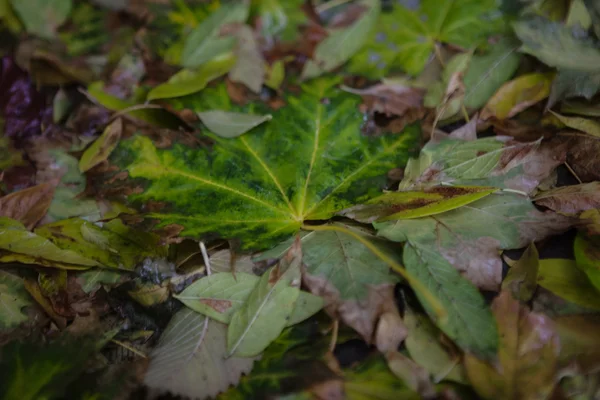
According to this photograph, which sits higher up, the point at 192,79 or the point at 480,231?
the point at 192,79

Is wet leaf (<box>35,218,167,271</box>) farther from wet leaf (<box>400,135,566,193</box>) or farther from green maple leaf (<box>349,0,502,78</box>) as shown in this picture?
green maple leaf (<box>349,0,502,78</box>)

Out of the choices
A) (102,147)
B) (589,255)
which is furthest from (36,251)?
(589,255)

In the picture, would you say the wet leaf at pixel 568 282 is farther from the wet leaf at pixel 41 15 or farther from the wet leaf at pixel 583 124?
the wet leaf at pixel 41 15

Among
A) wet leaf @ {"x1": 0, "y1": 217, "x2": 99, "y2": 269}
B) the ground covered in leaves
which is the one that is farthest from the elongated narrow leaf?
wet leaf @ {"x1": 0, "y1": 217, "x2": 99, "y2": 269}

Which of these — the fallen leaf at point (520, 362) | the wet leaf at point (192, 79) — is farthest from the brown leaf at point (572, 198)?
the wet leaf at point (192, 79)

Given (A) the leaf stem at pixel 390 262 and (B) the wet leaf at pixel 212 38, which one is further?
(B) the wet leaf at pixel 212 38

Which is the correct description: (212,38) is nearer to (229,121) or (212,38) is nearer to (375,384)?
(229,121)

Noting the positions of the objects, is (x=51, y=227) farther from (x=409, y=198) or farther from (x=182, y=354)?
(x=409, y=198)
